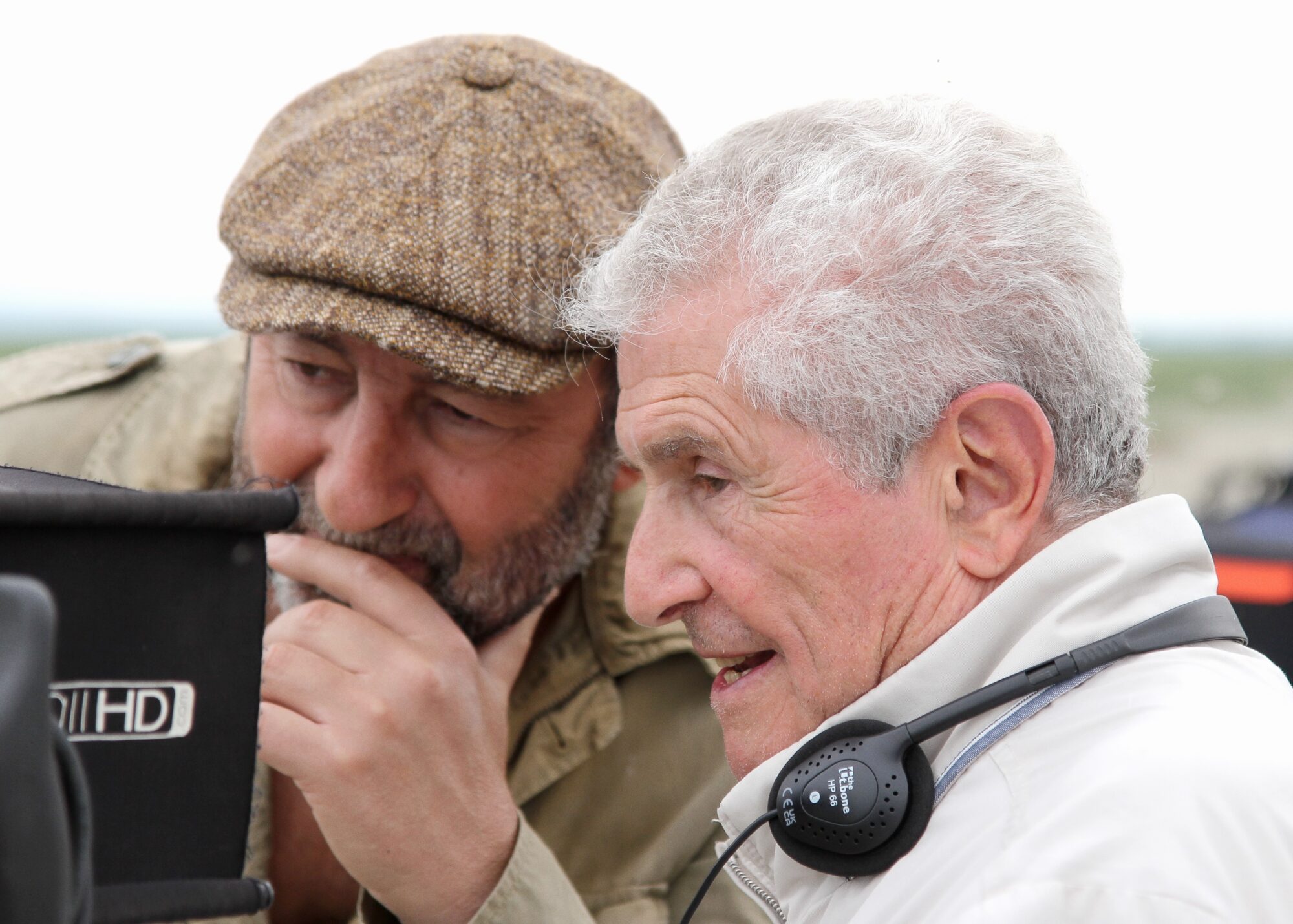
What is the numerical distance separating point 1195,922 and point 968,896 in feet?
0.64

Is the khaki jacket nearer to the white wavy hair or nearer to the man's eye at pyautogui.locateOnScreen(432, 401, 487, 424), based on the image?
the man's eye at pyautogui.locateOnScreen(432, 401, 487, 424)

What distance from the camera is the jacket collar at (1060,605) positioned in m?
1.31

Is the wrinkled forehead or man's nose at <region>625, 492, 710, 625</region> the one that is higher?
the wrinkled forehead

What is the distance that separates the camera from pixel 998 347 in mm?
1398

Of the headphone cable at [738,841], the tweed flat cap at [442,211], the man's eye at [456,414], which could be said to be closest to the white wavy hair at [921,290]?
the headphone cable at [738,841]

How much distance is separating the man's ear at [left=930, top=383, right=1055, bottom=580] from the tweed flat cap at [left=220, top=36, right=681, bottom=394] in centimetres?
90

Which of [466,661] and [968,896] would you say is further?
[466,661]

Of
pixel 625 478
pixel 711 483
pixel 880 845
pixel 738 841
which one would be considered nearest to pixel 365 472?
pixel 625 478

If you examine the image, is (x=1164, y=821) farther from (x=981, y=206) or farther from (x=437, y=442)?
(x=437, y=442)

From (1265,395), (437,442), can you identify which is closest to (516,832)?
(437,442)

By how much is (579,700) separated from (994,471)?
138 centimetres

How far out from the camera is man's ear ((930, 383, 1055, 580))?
1394mm

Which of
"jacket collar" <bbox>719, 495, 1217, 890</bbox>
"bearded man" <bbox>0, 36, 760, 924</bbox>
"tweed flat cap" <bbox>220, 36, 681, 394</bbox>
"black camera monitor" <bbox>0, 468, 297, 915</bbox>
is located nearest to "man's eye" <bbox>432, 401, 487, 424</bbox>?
"bearded man" <bbox>0, 36, 760, 924</bbox>

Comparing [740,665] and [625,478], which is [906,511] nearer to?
[740,665]
